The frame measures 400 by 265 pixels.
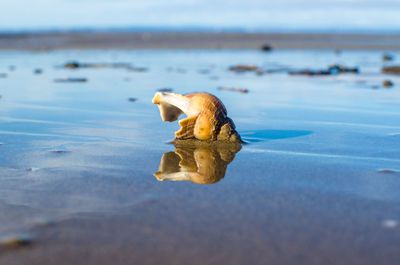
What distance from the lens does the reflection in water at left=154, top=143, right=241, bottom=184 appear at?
3.22 metres

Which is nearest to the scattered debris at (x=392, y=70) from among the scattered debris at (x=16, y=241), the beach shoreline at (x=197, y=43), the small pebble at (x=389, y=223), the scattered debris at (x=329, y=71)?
the scattered debris at (x=329, y=71)

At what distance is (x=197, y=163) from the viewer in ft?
11.8

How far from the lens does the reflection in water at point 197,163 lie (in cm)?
322

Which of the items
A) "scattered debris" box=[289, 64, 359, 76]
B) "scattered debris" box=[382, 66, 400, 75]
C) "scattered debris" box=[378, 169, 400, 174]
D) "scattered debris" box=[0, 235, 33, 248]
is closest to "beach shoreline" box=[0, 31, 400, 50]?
"scattered debris" box=[382, 66, 400, 75]

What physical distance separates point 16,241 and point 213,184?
1337mm

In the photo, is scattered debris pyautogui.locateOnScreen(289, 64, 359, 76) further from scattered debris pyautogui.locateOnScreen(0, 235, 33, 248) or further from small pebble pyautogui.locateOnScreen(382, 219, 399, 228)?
scattered debris pyautogui.locateOnScreen(0, 235, 33, 248)

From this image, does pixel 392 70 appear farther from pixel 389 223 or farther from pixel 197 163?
pixel 389 223

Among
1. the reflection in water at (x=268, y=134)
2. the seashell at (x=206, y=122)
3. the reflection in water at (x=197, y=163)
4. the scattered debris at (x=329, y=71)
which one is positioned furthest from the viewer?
the scattered debris at (x=329, y=71)

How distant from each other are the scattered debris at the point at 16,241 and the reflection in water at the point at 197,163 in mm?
1147

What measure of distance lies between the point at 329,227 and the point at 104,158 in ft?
6.62

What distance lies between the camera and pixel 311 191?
2900 millimetres

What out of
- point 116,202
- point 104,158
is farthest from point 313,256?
point 104,158

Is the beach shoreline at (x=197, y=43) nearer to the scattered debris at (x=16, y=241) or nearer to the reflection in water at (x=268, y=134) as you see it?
the reflection in water at (x=268, y=134)

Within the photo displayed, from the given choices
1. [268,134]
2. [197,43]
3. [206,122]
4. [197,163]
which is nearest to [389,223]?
[197,163]
